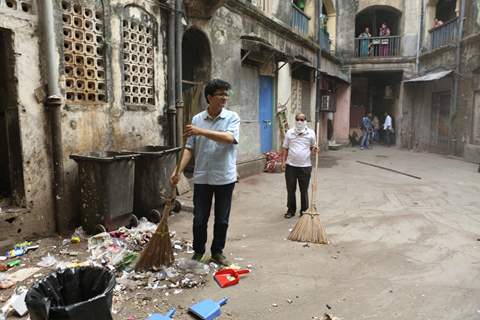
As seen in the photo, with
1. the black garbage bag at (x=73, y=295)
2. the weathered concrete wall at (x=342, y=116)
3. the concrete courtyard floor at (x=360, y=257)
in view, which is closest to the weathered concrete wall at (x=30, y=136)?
the concrete courtyard floor at (x=360, y=257)

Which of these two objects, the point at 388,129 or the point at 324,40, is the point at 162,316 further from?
the point at 388,129

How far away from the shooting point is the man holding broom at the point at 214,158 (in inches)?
140

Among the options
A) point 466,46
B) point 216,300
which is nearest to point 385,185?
point 216,300

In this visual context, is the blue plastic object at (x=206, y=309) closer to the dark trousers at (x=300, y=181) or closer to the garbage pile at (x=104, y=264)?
the garbage pile at (x=104, y=264)

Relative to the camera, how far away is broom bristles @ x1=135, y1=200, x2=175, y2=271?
3.60 m

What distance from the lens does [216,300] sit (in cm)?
317

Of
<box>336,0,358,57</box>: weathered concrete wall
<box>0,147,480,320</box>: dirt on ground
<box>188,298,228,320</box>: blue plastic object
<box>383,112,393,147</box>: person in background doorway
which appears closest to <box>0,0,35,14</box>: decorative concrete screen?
<box>0,147,480,320</box>: dirt on ground

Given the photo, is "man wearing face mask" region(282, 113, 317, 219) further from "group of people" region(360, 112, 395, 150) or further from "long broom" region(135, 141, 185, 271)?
"group of people" region(360, 112, 395, 150)

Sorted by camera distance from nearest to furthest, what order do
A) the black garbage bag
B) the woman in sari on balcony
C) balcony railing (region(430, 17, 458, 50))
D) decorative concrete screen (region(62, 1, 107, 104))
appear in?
1. the black garbage bag
2. decorative concrete screen (region(62, 1, 107, 104))
3. balcony railing (region(430, 17, 458, 50))
4. the woman in sari on balcony

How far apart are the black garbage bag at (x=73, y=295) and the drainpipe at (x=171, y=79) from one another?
4435 mm

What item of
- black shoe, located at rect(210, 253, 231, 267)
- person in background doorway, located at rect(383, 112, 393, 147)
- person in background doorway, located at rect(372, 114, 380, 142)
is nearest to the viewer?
black shoe, located at rect(210, 253, 231, 267)

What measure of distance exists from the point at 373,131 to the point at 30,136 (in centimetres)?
1938

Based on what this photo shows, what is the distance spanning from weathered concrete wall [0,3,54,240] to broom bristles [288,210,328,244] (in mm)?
3239

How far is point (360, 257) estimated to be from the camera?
421cm
